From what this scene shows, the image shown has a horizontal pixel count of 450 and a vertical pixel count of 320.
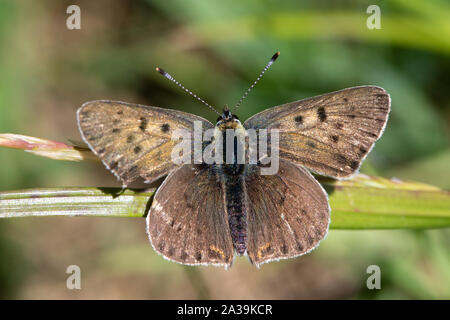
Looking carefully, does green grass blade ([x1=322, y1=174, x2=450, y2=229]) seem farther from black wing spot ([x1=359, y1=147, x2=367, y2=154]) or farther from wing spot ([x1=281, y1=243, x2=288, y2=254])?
wing spot ([x1=281, y1=243, x2=288, y2=254])

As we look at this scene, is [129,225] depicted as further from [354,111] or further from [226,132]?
[354,111]

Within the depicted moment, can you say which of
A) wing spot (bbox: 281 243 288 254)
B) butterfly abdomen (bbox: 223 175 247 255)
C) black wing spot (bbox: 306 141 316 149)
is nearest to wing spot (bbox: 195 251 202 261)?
butterfly abdomen (bbox: 223 175 247 255)

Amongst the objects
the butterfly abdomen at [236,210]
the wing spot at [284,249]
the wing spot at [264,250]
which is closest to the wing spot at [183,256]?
the butterfly abdomen at [236,210]

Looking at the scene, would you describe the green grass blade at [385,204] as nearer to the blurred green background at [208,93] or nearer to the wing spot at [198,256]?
the wing spot at [198,256]

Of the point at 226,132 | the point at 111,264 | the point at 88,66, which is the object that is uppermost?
the point at 88,66

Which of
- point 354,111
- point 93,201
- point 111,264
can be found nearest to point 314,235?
point 354,111

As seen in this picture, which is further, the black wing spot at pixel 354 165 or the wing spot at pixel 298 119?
the wing spot at pixel 298 119

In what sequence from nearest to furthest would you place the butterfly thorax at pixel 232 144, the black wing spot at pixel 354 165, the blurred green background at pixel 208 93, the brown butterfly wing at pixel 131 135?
1. the brown butterfly wing at pixel 131 135
2. the black wing spot at pixel 354 165
3. the butterfly thorax at pixel 232 144
4. the blurred green background at pixel 208 93

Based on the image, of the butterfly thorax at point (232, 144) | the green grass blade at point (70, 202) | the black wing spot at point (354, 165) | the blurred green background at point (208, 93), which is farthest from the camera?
the blurred green background at point (208, 93)
